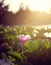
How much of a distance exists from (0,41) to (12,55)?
90 centimetres

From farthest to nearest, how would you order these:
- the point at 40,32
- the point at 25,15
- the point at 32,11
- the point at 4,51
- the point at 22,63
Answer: the point at 32,11 → the point at 25,15 → the point at 40,32 → the point at 4,51 → the point at 22,63

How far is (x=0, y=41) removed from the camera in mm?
3115

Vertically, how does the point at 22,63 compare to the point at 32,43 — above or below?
below

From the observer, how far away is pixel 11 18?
5419 cm

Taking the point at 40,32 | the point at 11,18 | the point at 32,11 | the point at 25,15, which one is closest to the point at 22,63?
the point at 40,32

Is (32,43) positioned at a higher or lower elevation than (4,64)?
higher

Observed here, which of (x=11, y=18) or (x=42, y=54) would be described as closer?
(x=42, y=54)

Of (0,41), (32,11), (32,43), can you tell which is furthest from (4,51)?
(32,11)

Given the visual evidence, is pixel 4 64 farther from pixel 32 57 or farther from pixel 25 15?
pixel 25 15

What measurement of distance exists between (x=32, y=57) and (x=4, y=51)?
289mm

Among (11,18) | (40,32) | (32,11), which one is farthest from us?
(32,11)

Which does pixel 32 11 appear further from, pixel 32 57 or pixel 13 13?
pixel 32 57

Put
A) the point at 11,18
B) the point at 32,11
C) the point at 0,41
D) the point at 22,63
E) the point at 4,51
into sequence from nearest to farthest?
the point at 22,63, the point at 4,51, the point at 0,41, the point at 11,18, the point at 32,11

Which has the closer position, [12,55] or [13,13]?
[12,55]
